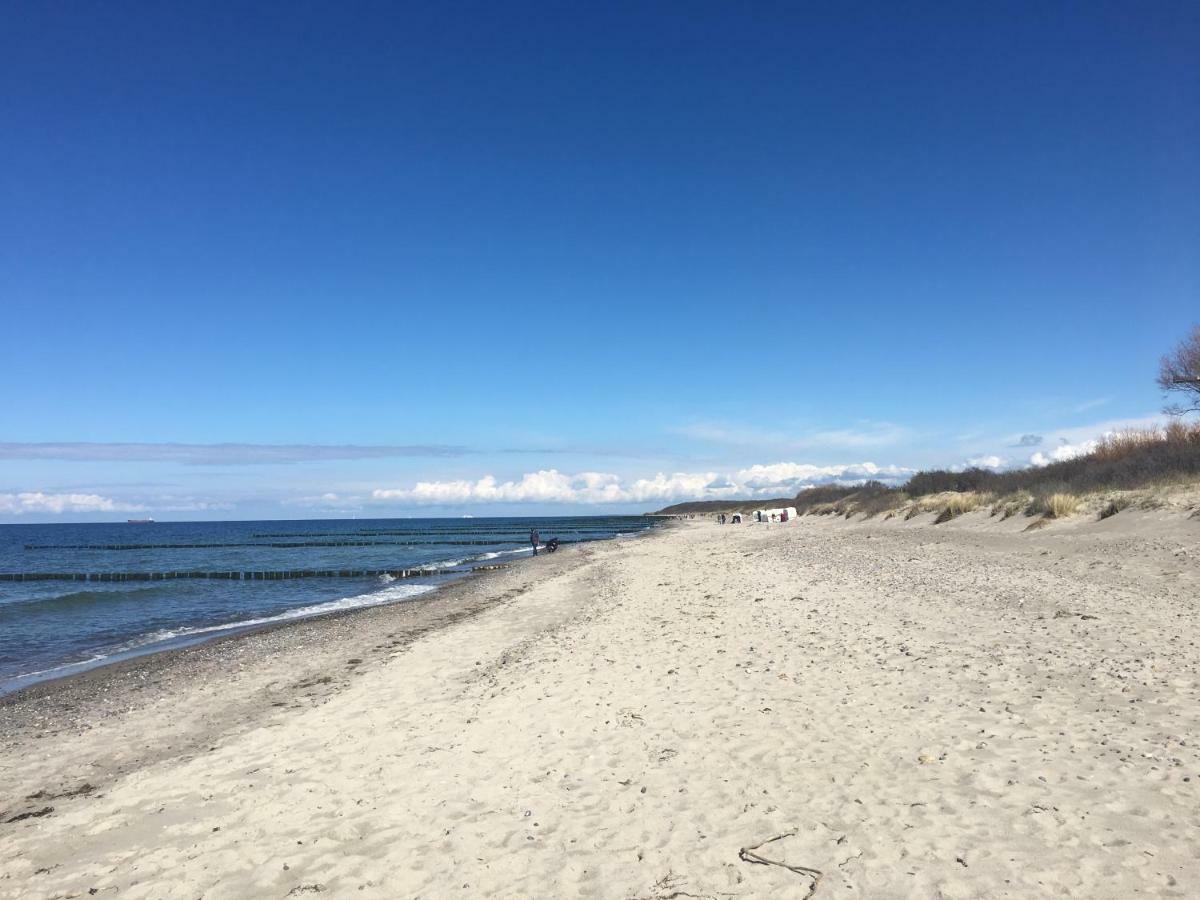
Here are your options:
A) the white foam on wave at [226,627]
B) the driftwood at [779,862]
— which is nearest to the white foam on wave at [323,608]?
the white foam on wave at [226,627]

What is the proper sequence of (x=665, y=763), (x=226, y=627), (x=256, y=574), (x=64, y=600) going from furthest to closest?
1. (x=256, y=574)
2. (x=64, y=600)
3. (x=226, y=627)
4. (x=665, y=763)

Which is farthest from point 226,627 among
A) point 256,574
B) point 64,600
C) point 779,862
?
point 256,574

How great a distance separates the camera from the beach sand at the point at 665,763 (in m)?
4.84

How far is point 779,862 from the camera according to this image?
187 inches

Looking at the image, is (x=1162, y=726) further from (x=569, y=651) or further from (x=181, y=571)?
(x=181, y=571)

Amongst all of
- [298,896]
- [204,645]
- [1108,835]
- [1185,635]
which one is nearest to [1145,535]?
[1185,635]

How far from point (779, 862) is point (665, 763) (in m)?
2.00

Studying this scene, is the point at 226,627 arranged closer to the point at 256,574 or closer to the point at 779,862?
the point at 779,862

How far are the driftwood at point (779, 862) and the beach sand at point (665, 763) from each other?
0.8 inches

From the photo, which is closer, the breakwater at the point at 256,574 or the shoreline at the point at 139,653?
the shoreline at the point at 139,653

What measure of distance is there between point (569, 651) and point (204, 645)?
10776mm

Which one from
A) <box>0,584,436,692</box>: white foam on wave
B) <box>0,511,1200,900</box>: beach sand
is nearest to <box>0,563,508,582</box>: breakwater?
<box>0,584,436,692</box>: white foam on wave

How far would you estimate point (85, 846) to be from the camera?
19.6 feet

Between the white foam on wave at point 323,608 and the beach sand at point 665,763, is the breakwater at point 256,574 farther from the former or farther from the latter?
the beach sand at point 665,763
